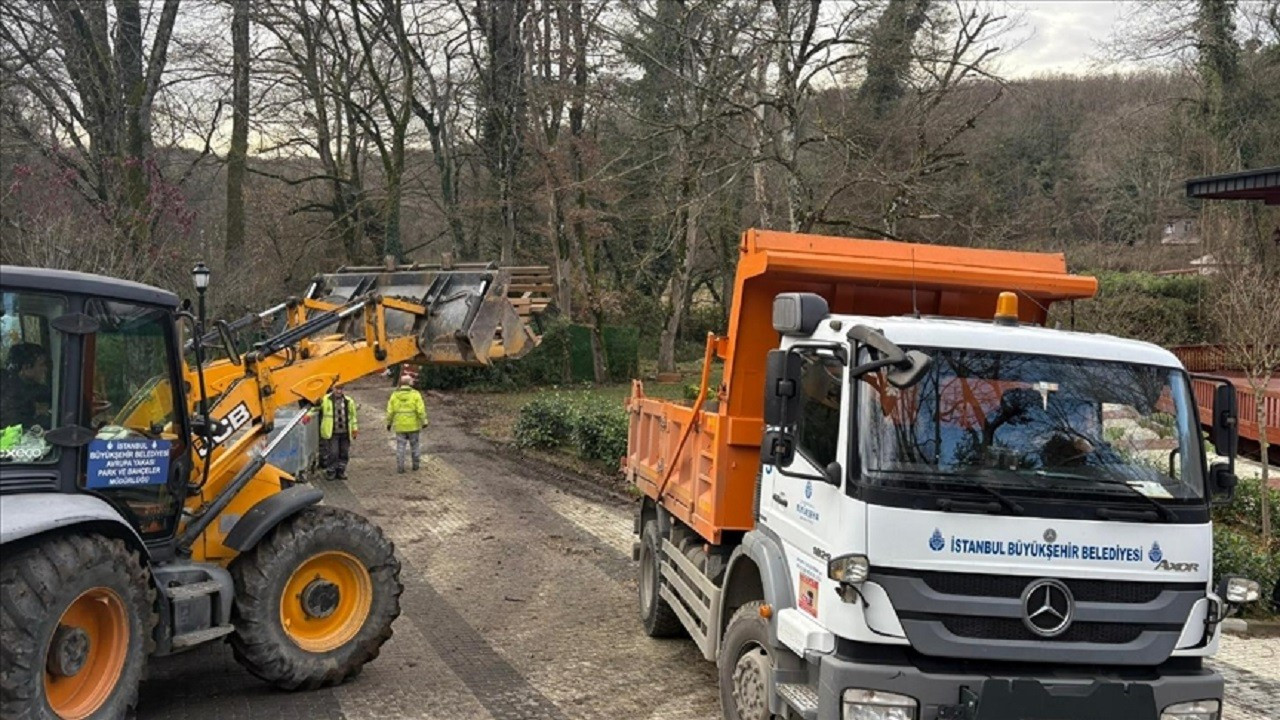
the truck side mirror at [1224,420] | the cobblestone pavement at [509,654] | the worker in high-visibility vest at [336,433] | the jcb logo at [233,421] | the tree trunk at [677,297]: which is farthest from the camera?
the tree trunk at [677,297]

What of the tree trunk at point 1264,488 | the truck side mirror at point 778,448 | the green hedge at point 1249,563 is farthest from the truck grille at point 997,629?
the tree trunk at point 1264,488

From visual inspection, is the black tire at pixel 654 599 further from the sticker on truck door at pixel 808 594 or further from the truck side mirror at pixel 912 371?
the truck side mirror at pixel 912 371

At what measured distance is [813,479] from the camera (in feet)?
17.5

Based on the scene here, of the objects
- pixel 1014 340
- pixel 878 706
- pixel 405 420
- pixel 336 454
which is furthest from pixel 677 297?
pixel 878 706

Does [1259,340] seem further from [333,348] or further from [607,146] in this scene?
[607,146]

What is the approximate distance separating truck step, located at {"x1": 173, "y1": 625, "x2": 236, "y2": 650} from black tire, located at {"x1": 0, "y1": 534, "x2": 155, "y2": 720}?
0.39 m

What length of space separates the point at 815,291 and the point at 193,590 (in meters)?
4.13

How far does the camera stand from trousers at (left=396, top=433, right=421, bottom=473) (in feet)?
60.2

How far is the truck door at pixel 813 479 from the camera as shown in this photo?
5.13 metres

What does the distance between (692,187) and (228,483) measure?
17798mm

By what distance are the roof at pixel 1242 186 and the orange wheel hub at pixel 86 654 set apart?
18916mm

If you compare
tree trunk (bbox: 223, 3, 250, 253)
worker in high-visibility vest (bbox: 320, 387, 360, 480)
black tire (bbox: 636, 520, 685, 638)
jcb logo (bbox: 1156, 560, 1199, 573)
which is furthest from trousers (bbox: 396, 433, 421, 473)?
jcb logo (bbox: 1156, 560, 1199, 573)

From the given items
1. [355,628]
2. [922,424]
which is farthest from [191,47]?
[922,424]

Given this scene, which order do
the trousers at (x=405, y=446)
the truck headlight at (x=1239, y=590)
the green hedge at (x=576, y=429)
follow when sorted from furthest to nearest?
the green hedge at (x=576, y=429) → the trousers at (x=405, y=446) → the truck headlight at (x=1239, y=590)
